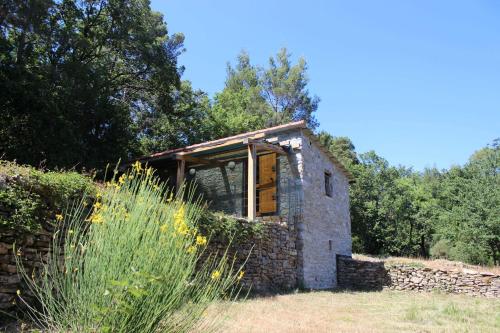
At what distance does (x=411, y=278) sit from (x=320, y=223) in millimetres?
3399

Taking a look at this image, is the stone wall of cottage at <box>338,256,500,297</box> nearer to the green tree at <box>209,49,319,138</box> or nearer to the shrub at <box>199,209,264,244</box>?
the shrub at <box>199,209,264,244</box>

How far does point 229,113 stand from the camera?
2523 centimetres

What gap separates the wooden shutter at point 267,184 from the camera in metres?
12.2

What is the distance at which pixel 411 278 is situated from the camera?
1265cm

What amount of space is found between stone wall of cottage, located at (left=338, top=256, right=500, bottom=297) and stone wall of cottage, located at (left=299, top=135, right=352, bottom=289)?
0.57 meters

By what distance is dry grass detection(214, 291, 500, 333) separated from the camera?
5902mm

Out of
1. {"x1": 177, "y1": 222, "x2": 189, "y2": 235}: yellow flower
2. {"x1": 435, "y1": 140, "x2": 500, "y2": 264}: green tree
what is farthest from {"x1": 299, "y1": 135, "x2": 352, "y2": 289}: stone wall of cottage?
{"x1": 435, "y1": 140, "x2": 500, "y2": 264}: green tree

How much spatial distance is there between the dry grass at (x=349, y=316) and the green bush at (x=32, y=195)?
8.74ft

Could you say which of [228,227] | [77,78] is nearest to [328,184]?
[228,227]

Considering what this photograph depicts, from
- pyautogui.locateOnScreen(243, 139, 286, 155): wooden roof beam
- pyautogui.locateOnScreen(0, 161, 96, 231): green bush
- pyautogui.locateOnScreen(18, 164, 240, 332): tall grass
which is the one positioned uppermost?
pyautogui.locateOnScreen(243, 139, 286, 155): wooden roof beam

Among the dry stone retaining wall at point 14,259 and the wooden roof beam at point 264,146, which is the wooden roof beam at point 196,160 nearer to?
the wooden roof beam at point 264,146

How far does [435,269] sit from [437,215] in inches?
553

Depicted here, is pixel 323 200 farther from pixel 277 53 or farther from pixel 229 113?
pixel 277 53

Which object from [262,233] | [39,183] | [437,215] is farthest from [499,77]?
[437,215]
